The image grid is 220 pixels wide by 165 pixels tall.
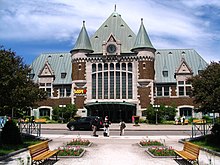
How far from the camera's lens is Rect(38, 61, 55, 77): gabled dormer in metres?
59.6

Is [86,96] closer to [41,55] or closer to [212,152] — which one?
[41,55]

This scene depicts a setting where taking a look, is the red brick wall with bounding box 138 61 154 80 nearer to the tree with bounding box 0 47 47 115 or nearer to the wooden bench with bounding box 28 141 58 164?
the tree with bounding box 0 47 47 115

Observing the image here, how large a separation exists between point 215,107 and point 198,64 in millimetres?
40924

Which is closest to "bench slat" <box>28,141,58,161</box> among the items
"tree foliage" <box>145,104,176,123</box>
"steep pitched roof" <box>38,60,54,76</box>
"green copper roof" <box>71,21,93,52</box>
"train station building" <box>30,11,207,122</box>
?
"tree foliage" <box>145,104,176,123</box>

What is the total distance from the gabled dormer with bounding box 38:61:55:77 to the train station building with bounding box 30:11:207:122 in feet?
6.88

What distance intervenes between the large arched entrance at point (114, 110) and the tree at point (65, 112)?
2427 millimetres

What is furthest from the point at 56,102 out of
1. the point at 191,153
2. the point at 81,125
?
the point at 191,153

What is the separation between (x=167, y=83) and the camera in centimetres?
5606

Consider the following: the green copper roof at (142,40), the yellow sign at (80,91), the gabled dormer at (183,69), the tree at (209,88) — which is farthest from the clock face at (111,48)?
the tree at (209,88)

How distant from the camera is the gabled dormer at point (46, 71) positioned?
2347 inches

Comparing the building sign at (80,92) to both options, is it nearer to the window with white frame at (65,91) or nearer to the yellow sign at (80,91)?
the yellow sign at (80,91)

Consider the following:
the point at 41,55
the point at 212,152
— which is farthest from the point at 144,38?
the point at 212,152

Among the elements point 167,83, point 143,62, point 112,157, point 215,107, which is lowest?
point 112,157

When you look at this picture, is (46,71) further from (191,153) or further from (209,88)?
(191,153)
